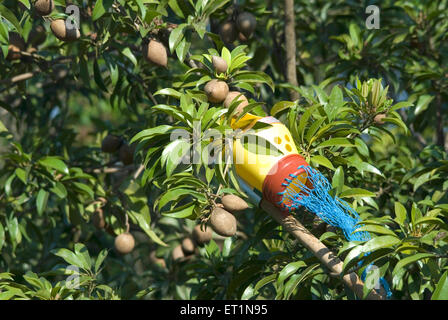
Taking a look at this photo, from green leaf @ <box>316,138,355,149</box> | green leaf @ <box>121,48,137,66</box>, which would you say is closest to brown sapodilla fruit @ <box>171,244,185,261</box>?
green leaf @ <box>121,48,137,66</box>

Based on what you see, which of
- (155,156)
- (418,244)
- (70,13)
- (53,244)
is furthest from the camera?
(53,244)

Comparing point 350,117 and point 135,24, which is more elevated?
point 135,24

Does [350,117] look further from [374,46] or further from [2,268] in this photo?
[2,268]

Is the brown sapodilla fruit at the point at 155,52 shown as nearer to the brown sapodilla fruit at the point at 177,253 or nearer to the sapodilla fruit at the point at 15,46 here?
the sapodilla fruit at the point at 15,46

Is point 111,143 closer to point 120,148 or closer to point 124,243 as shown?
point 120,148

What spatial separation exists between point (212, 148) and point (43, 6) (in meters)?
0.82

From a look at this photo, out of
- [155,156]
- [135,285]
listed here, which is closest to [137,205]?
[135,285]

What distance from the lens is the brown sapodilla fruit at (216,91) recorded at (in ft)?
6.32

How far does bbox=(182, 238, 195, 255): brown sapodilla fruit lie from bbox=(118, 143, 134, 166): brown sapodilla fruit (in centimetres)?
49

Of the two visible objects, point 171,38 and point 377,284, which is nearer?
point 377,284

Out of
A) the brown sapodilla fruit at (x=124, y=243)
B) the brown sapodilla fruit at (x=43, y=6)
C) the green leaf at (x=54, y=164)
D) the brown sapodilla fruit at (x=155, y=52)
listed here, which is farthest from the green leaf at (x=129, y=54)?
the brown sapodilla fruit at (x=124, y=243)

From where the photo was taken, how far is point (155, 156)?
1961mm

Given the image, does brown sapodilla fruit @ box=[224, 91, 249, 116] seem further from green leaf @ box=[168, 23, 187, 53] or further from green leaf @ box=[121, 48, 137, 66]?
green leaf @ box=[121, 48, 137, 66]

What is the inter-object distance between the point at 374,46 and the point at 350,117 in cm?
73
